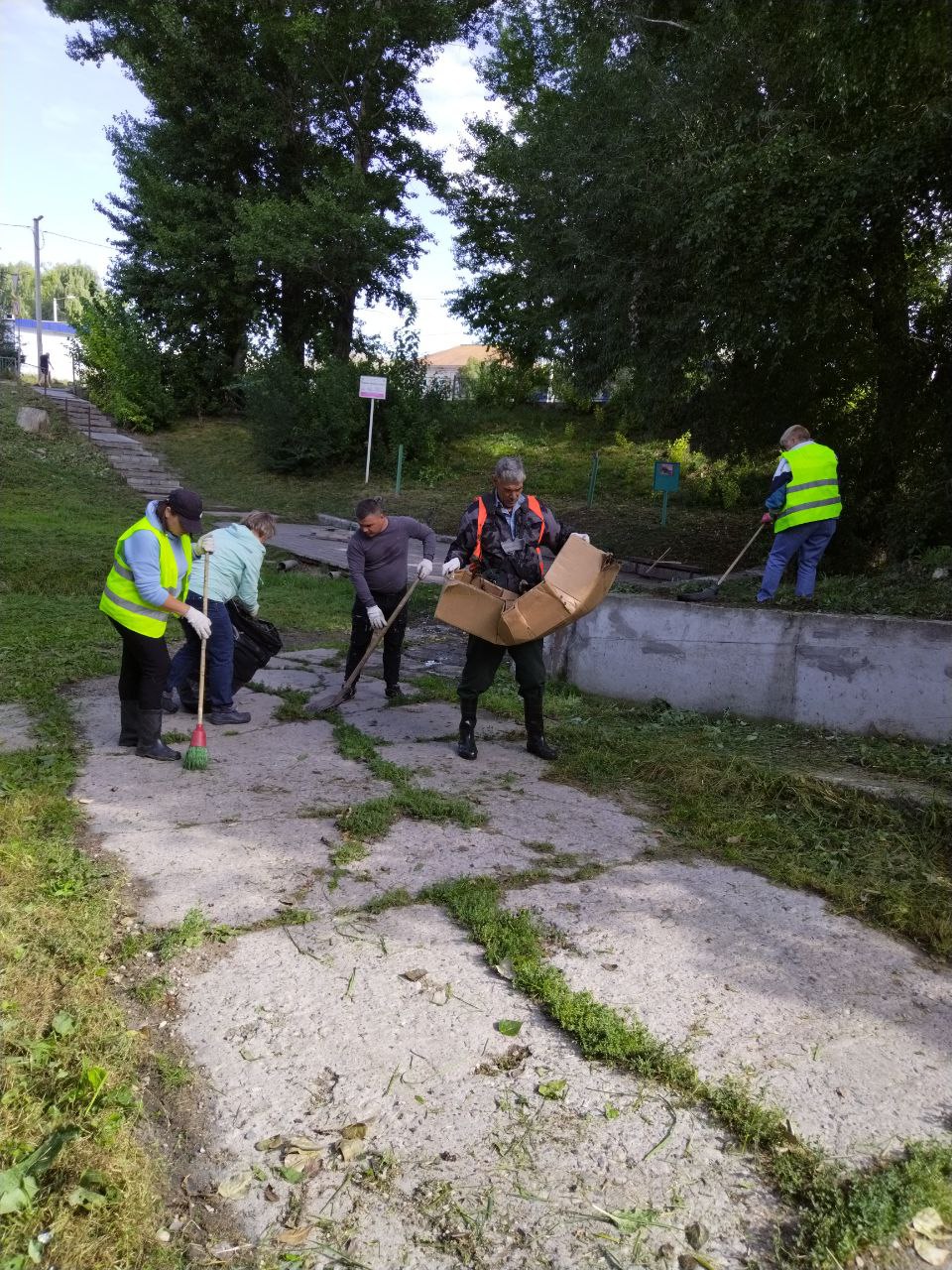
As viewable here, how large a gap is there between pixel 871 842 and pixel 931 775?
76 cm

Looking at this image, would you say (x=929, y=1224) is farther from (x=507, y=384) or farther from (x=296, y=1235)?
(x=507, y=384)

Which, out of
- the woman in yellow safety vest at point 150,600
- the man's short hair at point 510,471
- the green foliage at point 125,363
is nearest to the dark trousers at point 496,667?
the man's short hair at point 510,471

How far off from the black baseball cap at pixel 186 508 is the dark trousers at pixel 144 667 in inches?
25.5

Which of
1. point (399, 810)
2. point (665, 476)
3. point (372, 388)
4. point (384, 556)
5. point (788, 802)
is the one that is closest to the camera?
point (399, 810)

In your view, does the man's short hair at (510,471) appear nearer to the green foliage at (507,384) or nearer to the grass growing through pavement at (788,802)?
the grass growing through pavement at (788,802)

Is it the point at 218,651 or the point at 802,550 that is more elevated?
the point at 802,550

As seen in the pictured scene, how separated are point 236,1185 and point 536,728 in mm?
3618

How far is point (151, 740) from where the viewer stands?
5.13 metres

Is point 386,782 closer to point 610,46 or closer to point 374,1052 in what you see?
point 374,1052

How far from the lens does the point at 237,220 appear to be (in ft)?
76.3

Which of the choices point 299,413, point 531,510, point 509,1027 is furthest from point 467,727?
point 299,413

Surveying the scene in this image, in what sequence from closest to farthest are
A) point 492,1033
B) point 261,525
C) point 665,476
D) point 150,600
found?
point 492,1033
point 150,600
point 261,525
point 665,476

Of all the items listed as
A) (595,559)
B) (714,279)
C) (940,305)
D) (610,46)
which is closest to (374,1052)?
(595,559)

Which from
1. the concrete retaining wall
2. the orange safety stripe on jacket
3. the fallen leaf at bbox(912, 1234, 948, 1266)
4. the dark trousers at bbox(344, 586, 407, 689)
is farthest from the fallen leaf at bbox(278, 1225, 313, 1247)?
the dark trousers at bbox(344, 586, 407, 689)
